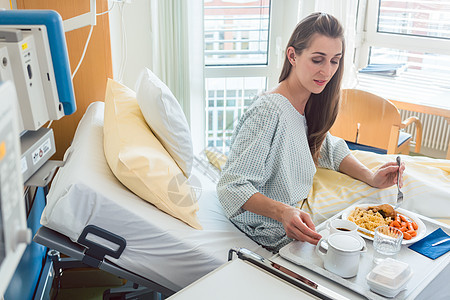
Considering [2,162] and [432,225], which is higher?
[2,162]

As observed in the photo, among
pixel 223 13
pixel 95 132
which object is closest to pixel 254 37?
pixel 223 13

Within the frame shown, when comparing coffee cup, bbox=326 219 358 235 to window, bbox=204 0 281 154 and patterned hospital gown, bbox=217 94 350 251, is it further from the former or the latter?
window, bbox=204 0 281 154

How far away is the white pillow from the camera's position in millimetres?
1581

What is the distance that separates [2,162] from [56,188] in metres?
0.86

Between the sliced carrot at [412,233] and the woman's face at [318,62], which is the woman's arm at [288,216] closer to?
the sliced carrot at [412,233]

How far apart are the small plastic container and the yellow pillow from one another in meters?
0.60

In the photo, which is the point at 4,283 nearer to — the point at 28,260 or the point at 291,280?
the point at 291,280

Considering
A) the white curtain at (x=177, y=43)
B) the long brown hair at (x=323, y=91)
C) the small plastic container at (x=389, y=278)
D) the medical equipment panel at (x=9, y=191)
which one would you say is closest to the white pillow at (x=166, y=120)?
the long brown hair at (x=323, y=91)

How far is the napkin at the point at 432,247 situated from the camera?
3.98 ft

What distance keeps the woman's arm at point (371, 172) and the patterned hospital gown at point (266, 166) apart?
0.24 m

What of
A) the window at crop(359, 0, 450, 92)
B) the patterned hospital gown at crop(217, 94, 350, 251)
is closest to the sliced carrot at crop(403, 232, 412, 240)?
the patterned hospital gown at crop(217, 94, 350, 251)

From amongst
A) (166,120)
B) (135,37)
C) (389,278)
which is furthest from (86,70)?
(389,278)

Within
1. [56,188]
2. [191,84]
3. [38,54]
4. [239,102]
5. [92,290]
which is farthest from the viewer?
[239,102]

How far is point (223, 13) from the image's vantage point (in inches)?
117
